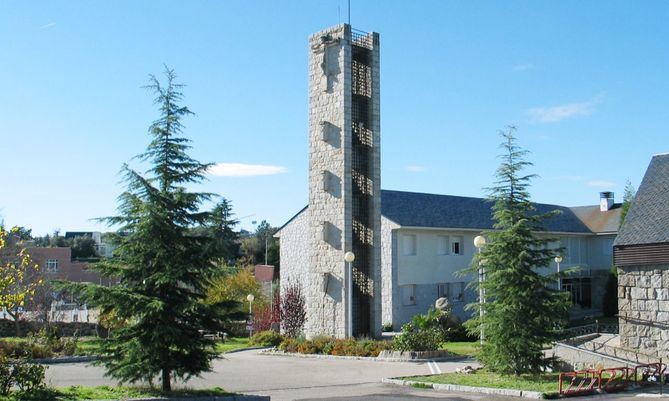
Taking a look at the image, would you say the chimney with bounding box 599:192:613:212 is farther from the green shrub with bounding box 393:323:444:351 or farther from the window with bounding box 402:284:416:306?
the green shrub with bounding box 393:323:444:351

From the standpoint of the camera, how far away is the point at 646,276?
79.4ft

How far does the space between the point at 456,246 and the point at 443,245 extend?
1332mm

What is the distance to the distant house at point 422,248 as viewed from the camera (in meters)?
39.6

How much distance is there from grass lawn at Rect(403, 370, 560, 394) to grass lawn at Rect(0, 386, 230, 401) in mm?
6528

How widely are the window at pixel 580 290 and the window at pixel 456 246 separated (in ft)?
40.9

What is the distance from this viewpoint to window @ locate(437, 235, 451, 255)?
140 feet

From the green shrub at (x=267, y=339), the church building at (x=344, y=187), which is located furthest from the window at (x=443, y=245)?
the green shrub at (x=267, y=339)

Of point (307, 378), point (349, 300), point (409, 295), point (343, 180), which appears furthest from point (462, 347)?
point (409, 295)

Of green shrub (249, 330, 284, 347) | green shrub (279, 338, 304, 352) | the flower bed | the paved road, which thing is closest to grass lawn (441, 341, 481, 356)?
the paved road

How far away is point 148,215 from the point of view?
567 inches

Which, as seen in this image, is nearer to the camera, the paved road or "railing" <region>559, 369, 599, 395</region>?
"railing" <region>559, 369, 599, 395</region>

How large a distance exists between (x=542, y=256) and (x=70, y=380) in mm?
13105

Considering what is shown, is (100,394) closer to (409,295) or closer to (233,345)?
(233,345)

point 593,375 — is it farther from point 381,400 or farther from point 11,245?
point 11,245
